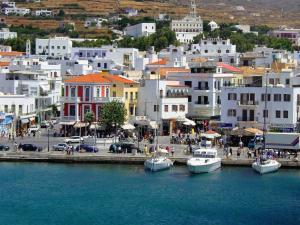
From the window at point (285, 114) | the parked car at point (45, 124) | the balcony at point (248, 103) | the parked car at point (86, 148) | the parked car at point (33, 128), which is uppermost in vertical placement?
the balcony at point (248, 103)

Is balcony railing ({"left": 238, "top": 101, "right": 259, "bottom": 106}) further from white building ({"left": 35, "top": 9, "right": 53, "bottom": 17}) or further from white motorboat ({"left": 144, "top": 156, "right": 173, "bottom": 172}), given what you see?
white building ({"left": 35, "top": 9, "right": 53, "bottom": 17})

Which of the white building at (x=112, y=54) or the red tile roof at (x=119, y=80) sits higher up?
the white building at (x=112, y=54)

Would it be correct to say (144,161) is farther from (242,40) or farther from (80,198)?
(242,40)

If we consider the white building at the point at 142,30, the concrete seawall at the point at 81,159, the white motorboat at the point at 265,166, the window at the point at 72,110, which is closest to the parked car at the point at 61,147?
the concrete seawall at the point at 81,159

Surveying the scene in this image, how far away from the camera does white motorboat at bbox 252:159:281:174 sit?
44.4 metres

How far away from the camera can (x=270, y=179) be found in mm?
43250

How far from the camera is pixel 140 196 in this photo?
3903 cm

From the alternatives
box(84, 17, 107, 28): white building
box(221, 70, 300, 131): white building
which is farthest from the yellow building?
box(84, 17, 107, 28): white building

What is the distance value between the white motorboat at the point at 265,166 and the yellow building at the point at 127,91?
530 inches

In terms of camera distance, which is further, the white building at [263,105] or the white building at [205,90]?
A: the white building at [205,90]

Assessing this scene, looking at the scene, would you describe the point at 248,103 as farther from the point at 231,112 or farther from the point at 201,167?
the point at 201,167

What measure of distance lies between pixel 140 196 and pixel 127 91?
19064 millimetres

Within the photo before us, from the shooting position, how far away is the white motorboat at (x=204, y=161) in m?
44.5

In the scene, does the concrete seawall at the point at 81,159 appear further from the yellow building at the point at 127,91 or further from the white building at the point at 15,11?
the white building at the point at 15,11
